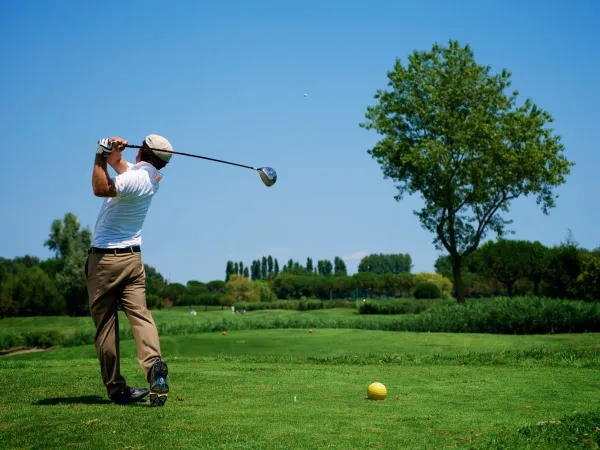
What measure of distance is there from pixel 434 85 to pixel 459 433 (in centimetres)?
3311

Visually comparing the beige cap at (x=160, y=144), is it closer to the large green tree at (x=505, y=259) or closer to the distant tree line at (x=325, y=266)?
the large green tree at (x=505, y=259)

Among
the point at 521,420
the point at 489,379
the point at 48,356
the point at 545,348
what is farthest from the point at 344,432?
the point at 48,356

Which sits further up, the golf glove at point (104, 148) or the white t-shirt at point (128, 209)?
the golf glove at point (104, 148)

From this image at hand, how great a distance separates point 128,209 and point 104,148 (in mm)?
641

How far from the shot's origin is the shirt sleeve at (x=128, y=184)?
6203 millimetres

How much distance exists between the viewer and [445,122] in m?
35.6

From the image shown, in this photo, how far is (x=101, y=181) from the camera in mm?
6051

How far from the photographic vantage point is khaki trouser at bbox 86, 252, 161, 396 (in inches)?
254

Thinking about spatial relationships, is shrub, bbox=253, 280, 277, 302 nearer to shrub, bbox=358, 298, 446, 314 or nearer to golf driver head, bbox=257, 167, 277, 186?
shrub, bbox=358, 298, 446, 314

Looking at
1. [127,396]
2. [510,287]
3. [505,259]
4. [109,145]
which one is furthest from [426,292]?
[109,145]

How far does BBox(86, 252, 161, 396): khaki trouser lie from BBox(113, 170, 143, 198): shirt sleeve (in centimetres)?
64

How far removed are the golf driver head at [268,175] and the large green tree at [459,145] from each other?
2763cm

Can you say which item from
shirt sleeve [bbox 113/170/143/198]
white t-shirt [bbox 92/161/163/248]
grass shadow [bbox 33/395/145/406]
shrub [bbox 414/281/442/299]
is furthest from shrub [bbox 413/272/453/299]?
shirt sleeve [bbox 113/170/143/198]

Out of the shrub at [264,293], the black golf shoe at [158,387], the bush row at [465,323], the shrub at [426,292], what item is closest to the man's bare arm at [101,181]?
the black golf shoe at [158,387]
